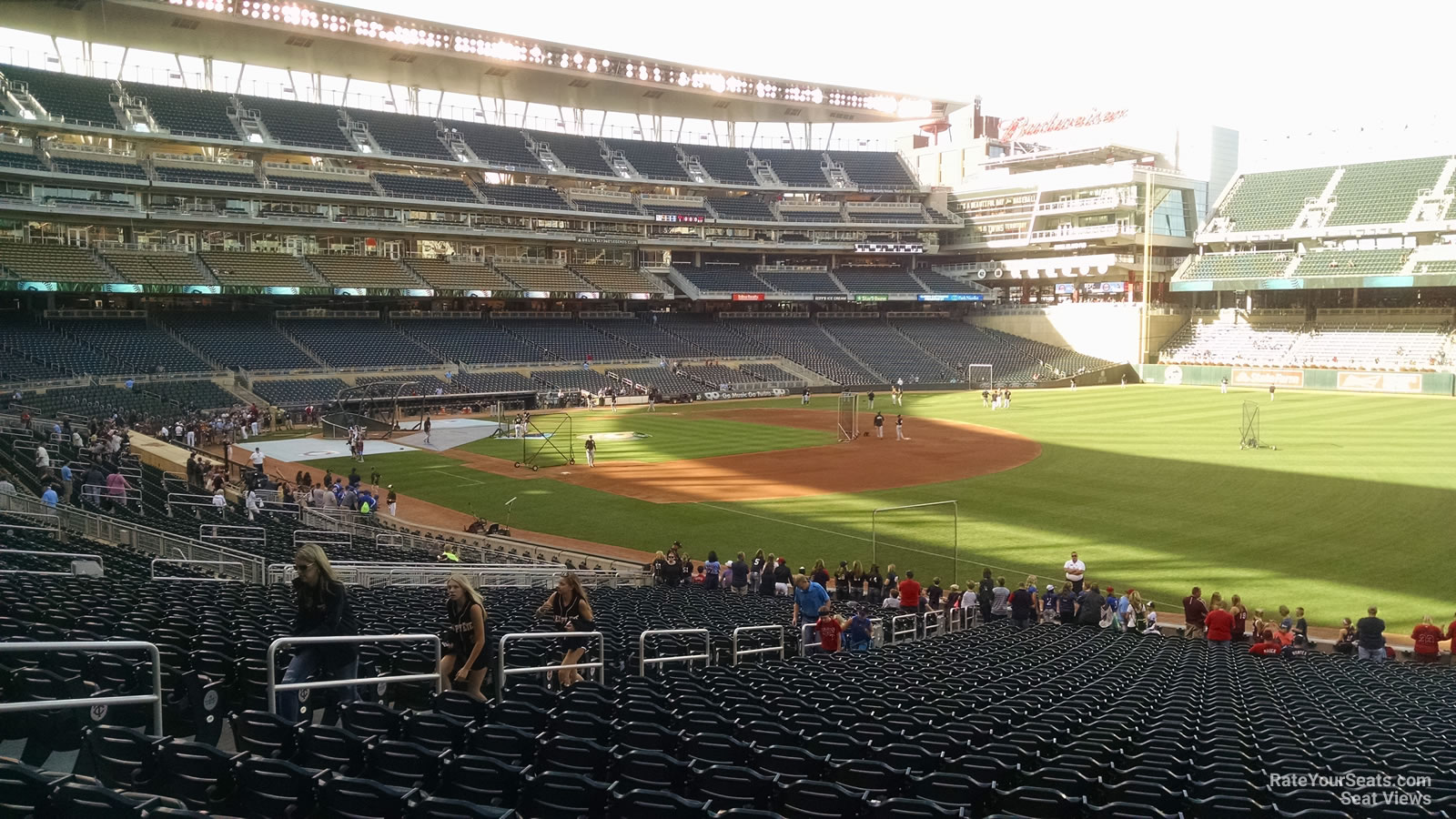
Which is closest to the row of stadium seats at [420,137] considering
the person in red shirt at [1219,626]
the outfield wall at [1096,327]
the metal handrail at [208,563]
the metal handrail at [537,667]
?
the outfield wall at [1096,327]

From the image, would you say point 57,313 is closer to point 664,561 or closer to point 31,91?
point 31,91

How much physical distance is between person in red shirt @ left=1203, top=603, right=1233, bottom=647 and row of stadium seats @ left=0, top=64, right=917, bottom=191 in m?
65.8

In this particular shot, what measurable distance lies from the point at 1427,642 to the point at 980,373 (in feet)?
209

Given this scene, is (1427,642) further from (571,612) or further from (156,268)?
(156,268)

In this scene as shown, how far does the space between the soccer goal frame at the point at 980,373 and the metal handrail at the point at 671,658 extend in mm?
65605

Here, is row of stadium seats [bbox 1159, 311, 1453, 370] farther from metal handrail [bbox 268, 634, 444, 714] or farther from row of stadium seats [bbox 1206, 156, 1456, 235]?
metal handrail [bbox 268, 634, 444, 714]

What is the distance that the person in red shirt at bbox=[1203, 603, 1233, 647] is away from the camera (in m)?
17.6

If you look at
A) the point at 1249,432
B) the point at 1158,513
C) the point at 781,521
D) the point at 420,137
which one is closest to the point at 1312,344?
the point at 1249,432

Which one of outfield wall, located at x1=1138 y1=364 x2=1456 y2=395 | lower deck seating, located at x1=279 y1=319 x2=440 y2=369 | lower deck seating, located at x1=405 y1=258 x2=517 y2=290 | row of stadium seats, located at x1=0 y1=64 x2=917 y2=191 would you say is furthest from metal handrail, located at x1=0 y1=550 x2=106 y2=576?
outfield wall, located at x1=1138 y1=364 x2=1456 y2=395

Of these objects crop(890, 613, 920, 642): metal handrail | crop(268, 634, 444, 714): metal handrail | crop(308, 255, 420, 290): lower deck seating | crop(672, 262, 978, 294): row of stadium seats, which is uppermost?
crop(672, 262, 978, 294): row of stadium seats

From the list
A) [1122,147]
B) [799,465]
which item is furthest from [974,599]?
[1122,147]

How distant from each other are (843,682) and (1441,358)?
6857 cm

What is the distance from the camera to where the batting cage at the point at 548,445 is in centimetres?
4197

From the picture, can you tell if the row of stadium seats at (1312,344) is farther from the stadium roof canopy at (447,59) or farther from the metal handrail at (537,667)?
the metal handrail at (537,667)
